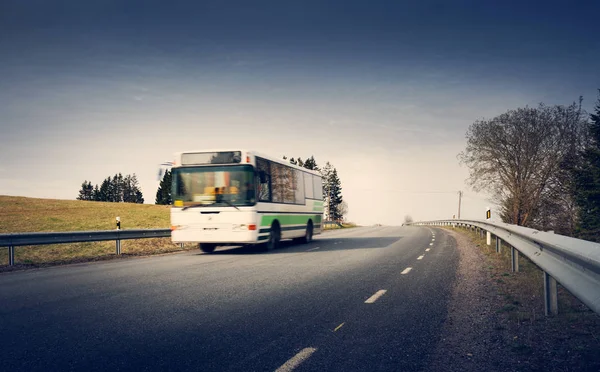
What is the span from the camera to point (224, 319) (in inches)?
244

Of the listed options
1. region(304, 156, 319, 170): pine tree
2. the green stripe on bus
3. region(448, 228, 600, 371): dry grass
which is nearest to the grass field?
the green stripe on bus

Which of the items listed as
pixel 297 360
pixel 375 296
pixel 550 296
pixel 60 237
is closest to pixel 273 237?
pixel 60 237

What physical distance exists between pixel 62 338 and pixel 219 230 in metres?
10.8

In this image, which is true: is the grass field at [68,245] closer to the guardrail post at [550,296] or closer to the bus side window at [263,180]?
the bus side window at [263,180]

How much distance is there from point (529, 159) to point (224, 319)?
37.7 meters

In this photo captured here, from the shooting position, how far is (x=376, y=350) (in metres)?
4.84

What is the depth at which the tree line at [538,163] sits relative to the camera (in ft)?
114

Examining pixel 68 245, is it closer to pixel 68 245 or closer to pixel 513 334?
pixel 68 245

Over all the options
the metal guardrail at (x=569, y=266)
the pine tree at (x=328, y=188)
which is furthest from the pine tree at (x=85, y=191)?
the metal guardrail at (x=569, y=266)

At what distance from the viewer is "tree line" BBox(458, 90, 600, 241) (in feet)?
114

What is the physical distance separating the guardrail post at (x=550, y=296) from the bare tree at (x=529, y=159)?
3239 centimetres

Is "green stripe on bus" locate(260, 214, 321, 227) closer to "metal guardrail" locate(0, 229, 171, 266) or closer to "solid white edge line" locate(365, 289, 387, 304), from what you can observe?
"metal guardrail" locate(0, 229, 171, 266)

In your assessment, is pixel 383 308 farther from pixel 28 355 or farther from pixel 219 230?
pixel 219 230

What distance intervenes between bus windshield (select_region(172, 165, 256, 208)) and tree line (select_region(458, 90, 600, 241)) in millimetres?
25600
